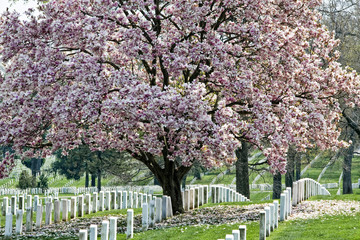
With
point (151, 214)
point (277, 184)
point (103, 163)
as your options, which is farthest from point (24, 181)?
point (151, 214)

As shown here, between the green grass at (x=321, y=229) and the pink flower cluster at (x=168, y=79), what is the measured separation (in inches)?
112

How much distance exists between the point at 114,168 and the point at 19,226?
84.9 feet

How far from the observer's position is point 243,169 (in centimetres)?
2831

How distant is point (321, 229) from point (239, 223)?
265cm

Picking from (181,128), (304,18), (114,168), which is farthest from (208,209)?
(114,168)

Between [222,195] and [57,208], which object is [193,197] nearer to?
[222,195]

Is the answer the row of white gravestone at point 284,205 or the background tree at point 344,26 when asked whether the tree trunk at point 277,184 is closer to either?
the background tree at point 344,26

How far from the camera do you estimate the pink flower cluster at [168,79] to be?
15.1 m

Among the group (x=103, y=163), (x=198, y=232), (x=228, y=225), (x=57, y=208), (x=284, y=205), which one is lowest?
(x=198, y=232)

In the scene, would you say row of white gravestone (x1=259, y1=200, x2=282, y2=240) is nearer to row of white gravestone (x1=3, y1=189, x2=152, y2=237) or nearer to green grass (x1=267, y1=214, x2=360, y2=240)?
green grass (x1=267, y1=214, x2=360, y2=240)

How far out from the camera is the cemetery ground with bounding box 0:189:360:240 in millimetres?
13352

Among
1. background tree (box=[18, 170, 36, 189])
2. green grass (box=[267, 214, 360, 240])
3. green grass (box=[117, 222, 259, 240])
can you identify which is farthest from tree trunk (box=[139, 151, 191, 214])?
background tree (box=[18, 170, 36, 189])

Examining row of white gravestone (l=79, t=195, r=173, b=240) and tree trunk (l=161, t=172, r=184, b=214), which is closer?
row of white gravestone (l=79, t=195, r=173, b=240)

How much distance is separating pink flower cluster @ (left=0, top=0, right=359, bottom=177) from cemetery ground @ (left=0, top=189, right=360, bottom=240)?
222cm
